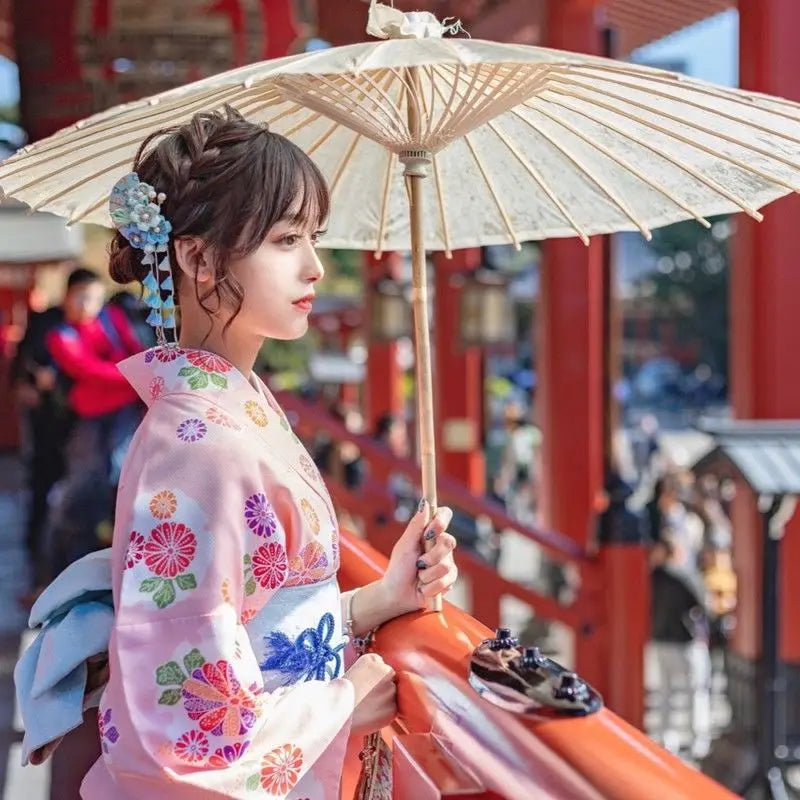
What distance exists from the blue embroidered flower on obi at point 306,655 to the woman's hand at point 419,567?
111 millimetres

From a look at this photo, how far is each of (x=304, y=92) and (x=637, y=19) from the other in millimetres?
6996

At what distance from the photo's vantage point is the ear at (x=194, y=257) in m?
1.34

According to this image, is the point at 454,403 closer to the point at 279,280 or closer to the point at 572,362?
the point at 572,362

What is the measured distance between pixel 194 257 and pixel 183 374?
0.15 metres

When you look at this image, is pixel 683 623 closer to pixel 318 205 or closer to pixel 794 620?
pixel 794 620

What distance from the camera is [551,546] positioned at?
15.7 feet

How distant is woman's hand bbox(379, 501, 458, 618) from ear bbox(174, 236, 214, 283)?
0.43 meters

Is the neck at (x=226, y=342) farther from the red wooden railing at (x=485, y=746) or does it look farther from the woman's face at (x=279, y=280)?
the red wooden railing at (x=485, y=746)

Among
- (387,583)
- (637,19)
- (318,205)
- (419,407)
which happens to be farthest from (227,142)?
(637,19)

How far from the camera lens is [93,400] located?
14.6 ft

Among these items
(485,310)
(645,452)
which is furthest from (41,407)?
(645,452)

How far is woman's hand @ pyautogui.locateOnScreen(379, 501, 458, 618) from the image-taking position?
1.46m

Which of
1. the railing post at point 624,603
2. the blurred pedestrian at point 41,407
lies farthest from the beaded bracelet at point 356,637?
the blurred pedestrian at point 41,407

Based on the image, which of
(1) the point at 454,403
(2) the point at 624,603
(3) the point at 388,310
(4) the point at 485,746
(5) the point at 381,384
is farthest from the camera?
(5) the point at 381,384
